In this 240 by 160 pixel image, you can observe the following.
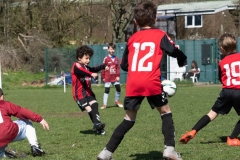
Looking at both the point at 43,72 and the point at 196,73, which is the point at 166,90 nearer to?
the point at 196,73

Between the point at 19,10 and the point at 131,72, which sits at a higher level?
the point at 19,10

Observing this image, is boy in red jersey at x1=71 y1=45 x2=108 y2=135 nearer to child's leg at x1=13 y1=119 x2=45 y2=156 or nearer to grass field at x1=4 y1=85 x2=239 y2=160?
grass field at x1=4 y1=85 x2=239 y2=160

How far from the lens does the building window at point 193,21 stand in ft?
172

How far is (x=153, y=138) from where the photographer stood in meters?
9.29

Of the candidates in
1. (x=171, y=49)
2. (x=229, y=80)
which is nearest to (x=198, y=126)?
(x=229, y=80)

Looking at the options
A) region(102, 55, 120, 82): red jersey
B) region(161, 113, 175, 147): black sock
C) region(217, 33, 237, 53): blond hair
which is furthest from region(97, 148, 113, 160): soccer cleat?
region(102, 55, 120, 82): red jersey

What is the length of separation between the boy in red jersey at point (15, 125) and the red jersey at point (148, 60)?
153 cm

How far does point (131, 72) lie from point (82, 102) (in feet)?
12.5

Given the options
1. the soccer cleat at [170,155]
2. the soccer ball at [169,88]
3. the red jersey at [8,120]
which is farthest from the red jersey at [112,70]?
the soccer cleat at [170,155]

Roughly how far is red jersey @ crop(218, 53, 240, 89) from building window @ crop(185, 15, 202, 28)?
146 feet

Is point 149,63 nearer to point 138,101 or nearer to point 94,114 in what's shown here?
point 138,101

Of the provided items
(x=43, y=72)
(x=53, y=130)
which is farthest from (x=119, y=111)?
(x=43, y=72)

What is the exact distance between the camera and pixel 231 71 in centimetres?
826

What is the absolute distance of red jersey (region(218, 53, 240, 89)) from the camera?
820cm
